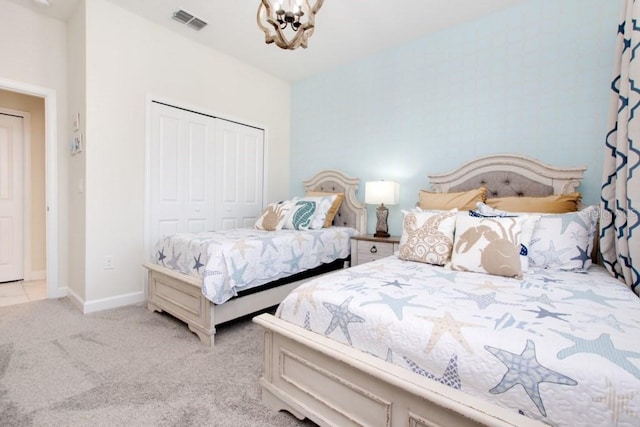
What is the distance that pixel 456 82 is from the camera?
9.64 feet

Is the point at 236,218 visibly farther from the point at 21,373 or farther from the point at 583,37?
the point at 583,37

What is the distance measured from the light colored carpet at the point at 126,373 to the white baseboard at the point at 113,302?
11 centimetres

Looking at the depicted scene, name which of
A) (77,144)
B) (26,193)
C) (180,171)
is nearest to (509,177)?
(180,171)

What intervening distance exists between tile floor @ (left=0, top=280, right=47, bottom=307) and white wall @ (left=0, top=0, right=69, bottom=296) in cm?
27

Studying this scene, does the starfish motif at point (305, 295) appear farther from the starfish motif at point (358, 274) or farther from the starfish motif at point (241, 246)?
the starfish motif at point (241, 246)

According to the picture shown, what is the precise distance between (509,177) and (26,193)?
A: 207 inches

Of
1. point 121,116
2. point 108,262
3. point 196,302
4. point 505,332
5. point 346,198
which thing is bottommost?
point 196,302

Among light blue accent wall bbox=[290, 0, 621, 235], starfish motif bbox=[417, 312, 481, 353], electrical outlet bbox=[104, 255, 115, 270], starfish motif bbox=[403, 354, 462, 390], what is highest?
light blue accent wall bbox=[290, 0, 621, 235]

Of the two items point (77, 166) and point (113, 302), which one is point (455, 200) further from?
point (77, 166)

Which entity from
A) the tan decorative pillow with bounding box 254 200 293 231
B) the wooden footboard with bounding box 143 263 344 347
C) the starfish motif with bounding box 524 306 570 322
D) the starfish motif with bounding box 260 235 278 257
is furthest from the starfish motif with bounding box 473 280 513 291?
the tan decorative pillow with bounding box 254 200 293 231

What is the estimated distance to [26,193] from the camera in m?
3.68

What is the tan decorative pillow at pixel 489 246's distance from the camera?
1.62m

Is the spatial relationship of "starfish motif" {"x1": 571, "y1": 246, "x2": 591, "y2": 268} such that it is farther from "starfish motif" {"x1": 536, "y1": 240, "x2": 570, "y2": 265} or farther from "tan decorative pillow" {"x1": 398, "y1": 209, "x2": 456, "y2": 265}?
"tan decorative pillow" {"x1": 398, "y1": 209, "x2": 456, "y2": 265}

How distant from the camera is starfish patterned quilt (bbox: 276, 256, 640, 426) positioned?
0.78 m
